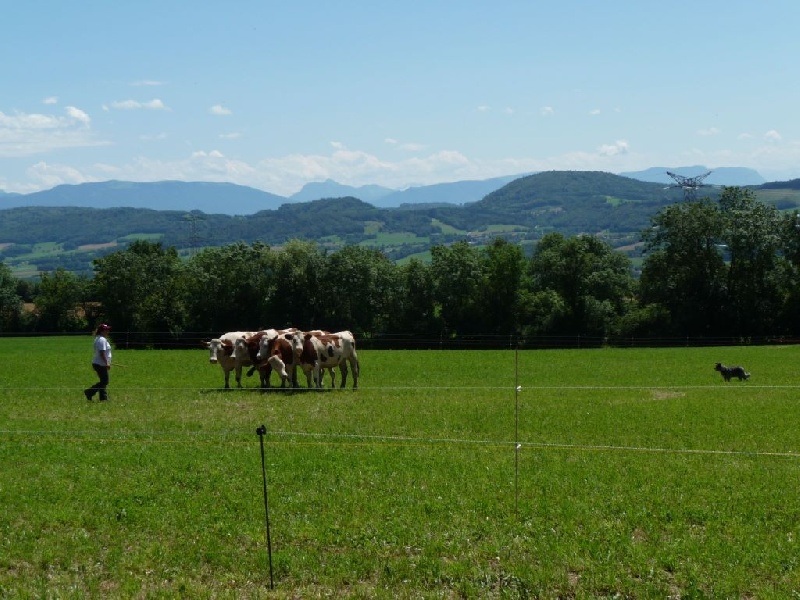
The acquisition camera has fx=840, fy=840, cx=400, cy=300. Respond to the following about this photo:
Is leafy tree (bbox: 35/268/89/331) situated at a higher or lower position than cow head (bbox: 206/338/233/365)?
lower

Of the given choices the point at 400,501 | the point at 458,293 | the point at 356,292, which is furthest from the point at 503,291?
the point at 400,501

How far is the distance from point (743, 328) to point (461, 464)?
208 ft

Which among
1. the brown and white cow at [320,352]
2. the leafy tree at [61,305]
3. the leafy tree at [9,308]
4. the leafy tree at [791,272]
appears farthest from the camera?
the leafy tree at [9,308]

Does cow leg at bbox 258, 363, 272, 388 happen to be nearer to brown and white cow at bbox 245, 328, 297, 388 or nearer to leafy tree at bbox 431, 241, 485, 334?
brown and white cow at bbox 245, 328, 297, 388

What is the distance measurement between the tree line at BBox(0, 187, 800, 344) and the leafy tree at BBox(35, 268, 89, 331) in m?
14.8

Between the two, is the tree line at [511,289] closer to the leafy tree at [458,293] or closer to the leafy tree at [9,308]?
the leafy tree at [458,293]

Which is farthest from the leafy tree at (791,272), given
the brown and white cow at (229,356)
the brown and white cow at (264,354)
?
the brown and white cow at (229,356)

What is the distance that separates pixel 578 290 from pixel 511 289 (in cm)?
666

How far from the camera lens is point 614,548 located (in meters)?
10.8

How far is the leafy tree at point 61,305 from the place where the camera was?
9525 cm

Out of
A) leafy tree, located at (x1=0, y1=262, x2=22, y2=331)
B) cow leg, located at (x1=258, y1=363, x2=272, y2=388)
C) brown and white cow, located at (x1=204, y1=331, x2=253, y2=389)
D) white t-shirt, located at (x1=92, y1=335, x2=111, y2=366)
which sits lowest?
leafy tree, located at (x1=0, y1=262, x2=22, y2=331)

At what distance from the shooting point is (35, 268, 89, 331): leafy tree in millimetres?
95250

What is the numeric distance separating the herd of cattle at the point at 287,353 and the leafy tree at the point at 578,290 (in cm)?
4643

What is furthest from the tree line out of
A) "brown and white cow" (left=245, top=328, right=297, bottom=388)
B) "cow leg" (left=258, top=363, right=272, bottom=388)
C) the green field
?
the green field
